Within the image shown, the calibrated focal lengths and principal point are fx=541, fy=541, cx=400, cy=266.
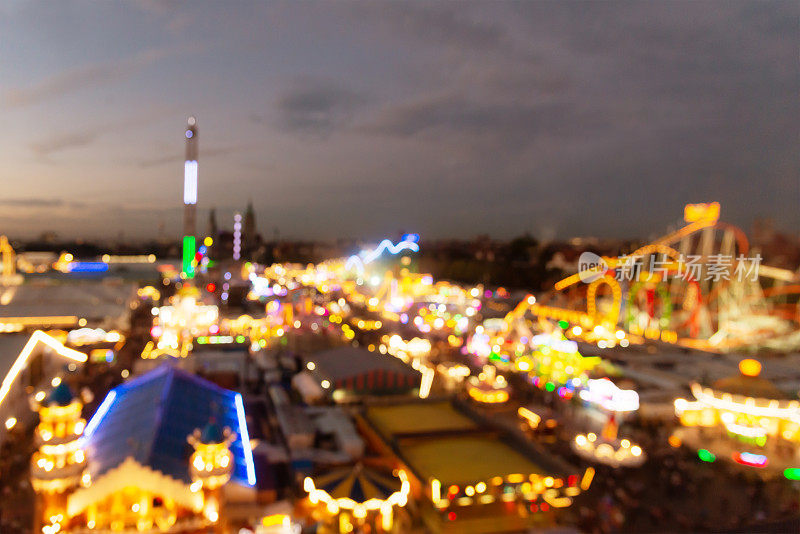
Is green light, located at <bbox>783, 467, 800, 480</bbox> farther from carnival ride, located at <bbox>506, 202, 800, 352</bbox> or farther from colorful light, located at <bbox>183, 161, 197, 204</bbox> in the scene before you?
colorful light, located at <bbox>183, 161, 197, 204</bbox>

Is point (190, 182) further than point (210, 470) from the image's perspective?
Yes

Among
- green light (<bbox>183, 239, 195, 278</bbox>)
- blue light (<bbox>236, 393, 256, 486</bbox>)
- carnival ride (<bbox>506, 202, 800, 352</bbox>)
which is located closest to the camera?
blue light (<bbox>236, 393, 256, 486</bbox>)

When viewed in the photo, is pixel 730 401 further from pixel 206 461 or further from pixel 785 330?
pixel 785 330

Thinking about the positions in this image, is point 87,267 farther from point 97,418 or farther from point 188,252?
point 97,418

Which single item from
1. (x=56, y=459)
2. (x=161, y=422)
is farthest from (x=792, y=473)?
(x=56, y=459)

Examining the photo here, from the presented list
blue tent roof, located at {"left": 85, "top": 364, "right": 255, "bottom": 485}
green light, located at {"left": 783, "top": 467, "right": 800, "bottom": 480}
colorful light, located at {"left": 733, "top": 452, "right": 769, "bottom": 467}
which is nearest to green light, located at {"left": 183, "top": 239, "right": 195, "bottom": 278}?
blue tent roof, located at {"left": 85, "top": 364, "right": 255, "bottom": 485}

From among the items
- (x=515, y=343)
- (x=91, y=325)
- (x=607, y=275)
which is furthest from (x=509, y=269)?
(x=91, y=325)

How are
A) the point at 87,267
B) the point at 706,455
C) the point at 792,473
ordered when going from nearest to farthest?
1. the point at 792,473
2. the point at 706,455
3. the point at 87,267
